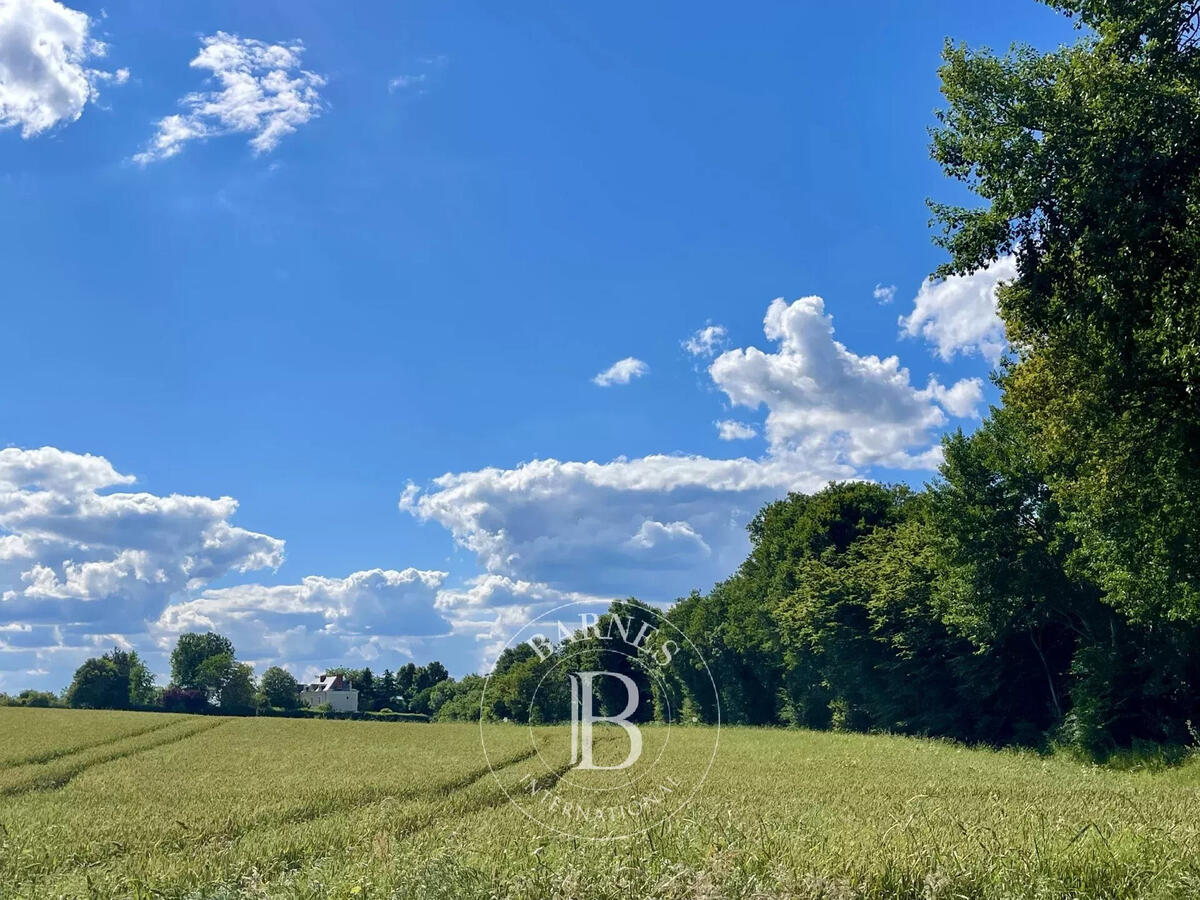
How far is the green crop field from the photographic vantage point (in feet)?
21.2

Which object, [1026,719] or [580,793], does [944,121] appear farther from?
[1026,719]

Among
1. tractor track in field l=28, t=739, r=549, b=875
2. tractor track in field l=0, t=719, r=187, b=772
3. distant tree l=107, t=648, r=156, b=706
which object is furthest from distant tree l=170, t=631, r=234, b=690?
tractor track in field l=28, t=739, r=549, b=875

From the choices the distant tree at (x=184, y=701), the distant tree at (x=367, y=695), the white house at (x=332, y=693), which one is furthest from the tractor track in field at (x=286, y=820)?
the white house at (x=332, y=693)

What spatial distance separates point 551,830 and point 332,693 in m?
172

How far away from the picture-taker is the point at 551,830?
9.78 meters

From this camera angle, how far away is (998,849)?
7230 millimetres

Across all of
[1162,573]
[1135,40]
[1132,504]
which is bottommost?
[1162,573]

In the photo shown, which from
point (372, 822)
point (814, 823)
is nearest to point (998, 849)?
point (814, 823)

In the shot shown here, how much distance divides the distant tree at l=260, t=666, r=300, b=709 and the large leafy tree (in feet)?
499

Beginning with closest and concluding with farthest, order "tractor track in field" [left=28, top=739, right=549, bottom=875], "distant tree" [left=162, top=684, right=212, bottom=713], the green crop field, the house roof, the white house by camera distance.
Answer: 1. the green crop field
2. "tractor track in field" [left=28, top=739, right=549, bottom=875]
3. "distant tree" [left=162, top=684, right=212, bottom=713]
4. the white house
5. the house roof

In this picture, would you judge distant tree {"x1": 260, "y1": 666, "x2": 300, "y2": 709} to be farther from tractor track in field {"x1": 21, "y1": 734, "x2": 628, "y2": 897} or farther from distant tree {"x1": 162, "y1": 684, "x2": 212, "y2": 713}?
tractor track in field {"x1": 21, "y1": 734, "x2": 628, "y2": 897}

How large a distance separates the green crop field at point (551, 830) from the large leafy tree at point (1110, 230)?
25.3 ft

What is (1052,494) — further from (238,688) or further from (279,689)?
(279,689)

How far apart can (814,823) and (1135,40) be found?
17234 millimetres
